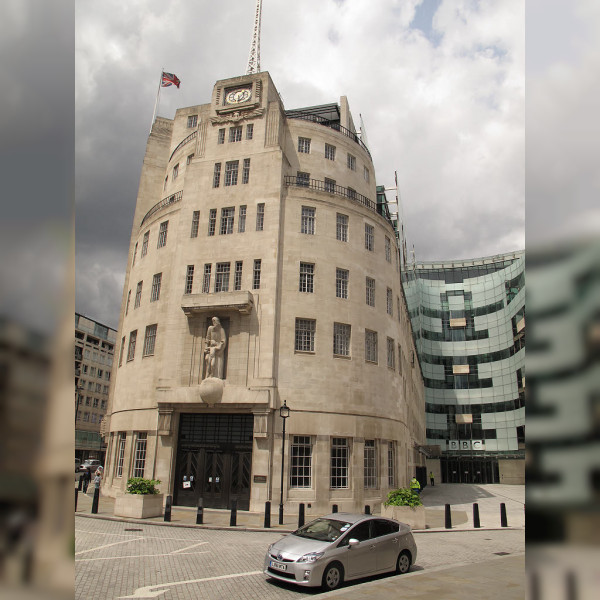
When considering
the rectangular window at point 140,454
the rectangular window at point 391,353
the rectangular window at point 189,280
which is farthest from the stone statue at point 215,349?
the rectangular window at point 391,353

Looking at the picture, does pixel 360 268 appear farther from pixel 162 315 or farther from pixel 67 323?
pixel 67 323

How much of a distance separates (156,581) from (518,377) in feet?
234

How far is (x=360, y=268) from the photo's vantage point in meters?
32.4

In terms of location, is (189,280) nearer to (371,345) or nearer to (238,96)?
(371,345)

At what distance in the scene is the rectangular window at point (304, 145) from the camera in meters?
35.8

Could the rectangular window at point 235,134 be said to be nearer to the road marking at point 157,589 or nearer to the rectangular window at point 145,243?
the rectangular window at point 145,243

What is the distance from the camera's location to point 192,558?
13.9 meters

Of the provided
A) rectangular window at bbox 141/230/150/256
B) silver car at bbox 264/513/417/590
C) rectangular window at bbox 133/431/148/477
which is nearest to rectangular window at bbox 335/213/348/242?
rectangular window at bbox 141/230/150/256

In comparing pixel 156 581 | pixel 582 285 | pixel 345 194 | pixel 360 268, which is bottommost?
pixel 156 581

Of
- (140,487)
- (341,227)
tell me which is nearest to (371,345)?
(341,227)

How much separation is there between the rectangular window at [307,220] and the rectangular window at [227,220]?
4768 millimetres

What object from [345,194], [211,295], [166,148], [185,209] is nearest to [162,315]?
Answer: [211,295]

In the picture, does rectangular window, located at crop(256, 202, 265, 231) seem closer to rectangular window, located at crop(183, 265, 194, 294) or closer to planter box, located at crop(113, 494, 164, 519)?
rectangular window, located at crop(183, 265, 194, 294)

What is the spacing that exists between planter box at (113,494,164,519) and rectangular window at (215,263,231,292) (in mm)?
13029
